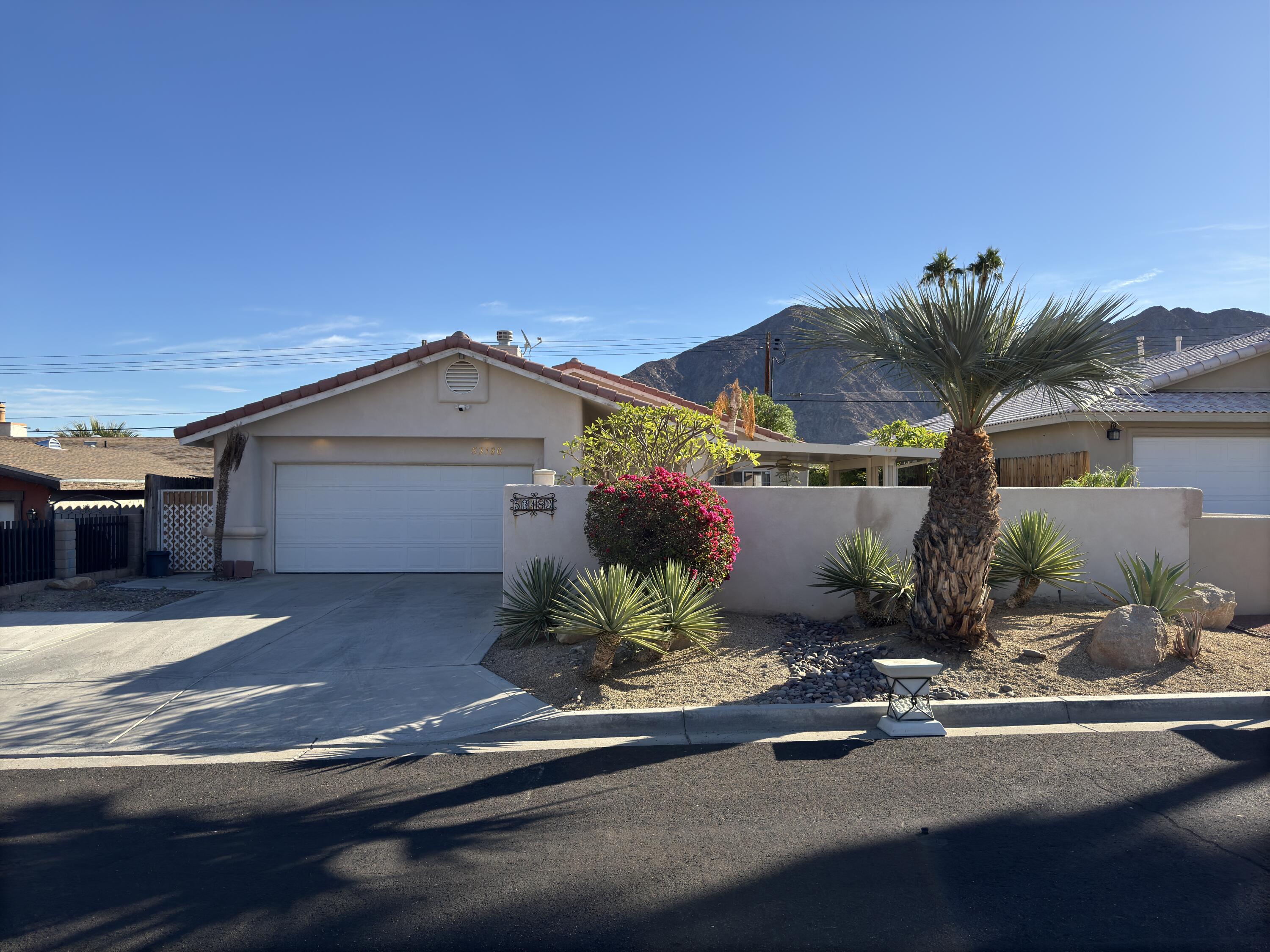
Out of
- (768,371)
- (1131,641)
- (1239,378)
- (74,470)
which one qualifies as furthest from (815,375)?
(1131,641)

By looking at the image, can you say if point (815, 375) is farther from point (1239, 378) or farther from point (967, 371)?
point (967, 371)

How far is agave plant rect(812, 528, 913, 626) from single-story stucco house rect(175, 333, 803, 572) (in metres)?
6.60

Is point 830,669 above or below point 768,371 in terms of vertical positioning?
below

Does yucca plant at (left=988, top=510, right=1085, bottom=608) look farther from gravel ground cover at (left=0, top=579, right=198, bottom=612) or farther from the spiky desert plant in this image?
gravel ground cover at (left=0, top=579, right=198, bottom=612)

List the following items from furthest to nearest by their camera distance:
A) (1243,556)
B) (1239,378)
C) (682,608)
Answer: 1. (1239,378)
2. (1243,556)
3. (682,608)

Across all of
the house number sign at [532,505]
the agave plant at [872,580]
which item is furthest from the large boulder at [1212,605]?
the house number sign at [532,505]

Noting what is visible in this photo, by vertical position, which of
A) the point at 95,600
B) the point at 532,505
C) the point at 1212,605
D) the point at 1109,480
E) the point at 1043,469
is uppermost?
the point at 1043,469

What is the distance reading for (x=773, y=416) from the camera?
35781 millimetres

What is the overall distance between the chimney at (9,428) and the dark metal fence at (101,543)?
2016 cm

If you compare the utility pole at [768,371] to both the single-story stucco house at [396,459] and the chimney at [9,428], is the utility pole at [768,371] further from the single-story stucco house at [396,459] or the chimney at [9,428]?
the chimney at [9,428]

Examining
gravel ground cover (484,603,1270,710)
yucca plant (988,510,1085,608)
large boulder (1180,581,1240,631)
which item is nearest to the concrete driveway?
gravel ground cover (484,603,1270,710)

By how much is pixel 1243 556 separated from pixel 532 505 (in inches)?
356

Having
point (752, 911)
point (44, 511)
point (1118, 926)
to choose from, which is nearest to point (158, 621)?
point (752, 911)

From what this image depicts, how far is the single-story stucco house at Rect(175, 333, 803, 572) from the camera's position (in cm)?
1508
